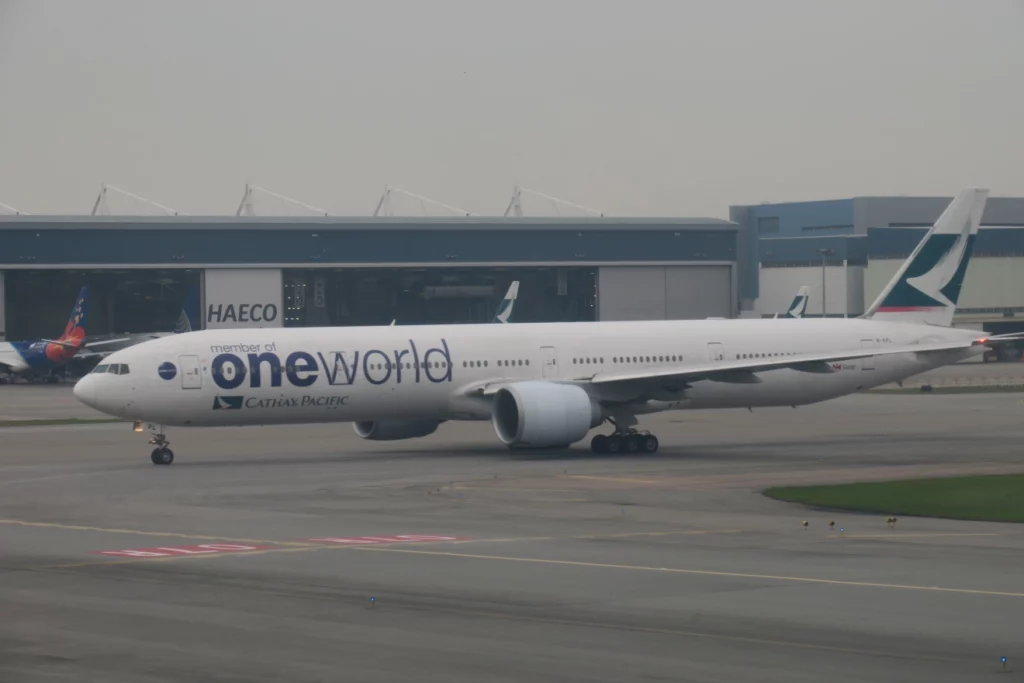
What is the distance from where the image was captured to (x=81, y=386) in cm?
4269

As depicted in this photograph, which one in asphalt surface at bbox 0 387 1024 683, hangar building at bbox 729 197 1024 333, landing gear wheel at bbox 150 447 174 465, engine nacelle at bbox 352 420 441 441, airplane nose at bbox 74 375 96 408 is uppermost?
hangar building at bbox 729 197 1024 333

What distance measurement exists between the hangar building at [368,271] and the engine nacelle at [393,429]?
53703mm

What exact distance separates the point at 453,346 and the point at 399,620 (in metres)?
27.7

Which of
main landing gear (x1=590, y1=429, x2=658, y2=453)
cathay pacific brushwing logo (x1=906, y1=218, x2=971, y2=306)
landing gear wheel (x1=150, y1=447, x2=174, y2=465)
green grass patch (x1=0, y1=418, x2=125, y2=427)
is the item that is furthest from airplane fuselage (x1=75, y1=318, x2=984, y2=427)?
green grass patch (x1=0, y1=418, x2=125, y2=427)

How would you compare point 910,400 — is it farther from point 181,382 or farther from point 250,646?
point 250,646

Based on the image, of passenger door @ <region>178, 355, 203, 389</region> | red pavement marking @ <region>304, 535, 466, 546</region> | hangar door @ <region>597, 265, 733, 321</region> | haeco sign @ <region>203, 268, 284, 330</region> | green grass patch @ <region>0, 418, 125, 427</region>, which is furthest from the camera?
hangar door @ <region>597, 265, 733, 321</region>

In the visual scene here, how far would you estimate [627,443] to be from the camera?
45062mm

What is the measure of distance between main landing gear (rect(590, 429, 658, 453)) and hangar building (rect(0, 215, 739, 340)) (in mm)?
58463

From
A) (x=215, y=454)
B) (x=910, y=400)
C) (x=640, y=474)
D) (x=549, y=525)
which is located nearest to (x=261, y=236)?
(x=910, y=400)

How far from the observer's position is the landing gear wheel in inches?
1676

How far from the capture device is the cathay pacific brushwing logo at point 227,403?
4256cm

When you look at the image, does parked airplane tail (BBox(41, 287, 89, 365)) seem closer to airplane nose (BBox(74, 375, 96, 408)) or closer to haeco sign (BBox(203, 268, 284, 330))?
haeco sign (BBox(203, 268, 284, 330))

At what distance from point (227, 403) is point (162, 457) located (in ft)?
7.92

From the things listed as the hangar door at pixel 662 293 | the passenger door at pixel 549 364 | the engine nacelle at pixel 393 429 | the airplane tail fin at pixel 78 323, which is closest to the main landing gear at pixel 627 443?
the passenger door at pixel 549 364
